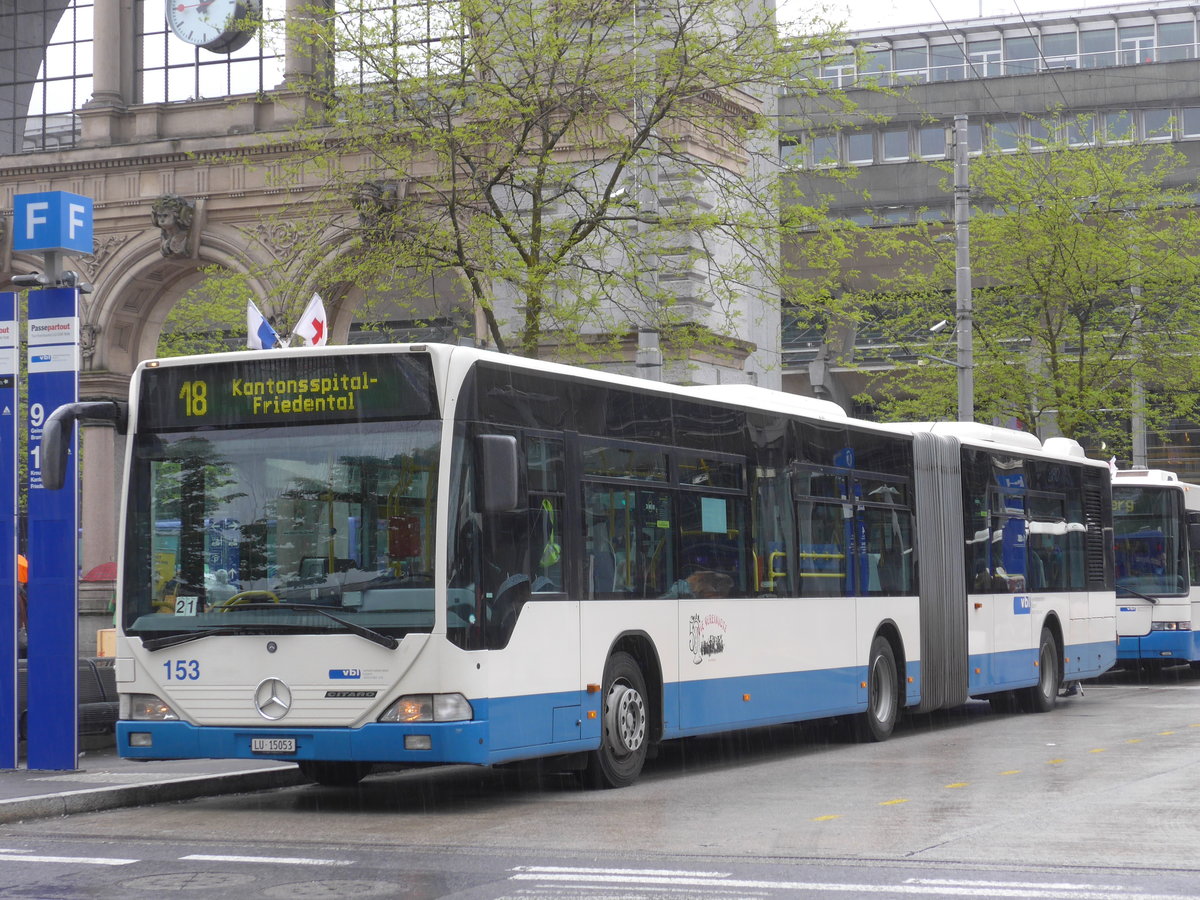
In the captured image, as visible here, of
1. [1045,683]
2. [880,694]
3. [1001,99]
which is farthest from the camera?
[1001,99]

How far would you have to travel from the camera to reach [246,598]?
11391 millimetres

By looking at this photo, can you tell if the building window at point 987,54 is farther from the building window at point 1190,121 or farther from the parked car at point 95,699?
the parked car at point 95,699

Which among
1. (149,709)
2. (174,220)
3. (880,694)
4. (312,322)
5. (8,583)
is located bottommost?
(880,694)

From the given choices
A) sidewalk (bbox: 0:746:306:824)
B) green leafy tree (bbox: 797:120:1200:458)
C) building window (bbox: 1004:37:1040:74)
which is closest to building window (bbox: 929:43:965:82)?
building window (bbox: 1004:37:1040:74)

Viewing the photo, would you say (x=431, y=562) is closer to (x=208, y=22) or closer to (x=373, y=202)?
(x=373, y=202)

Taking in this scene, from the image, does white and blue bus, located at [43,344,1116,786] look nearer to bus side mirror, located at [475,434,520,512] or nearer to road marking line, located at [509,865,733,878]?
bus side mirror, located at [475,434,520,512]

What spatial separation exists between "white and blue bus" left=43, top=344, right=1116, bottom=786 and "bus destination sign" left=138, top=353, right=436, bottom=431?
0.01 m

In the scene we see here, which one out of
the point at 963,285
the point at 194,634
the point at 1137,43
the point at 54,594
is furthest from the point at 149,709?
the point at 1137,43

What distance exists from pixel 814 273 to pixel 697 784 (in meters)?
43.3

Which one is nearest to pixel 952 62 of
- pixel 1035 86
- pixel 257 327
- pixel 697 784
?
pixel 1035 86

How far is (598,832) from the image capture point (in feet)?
33.2

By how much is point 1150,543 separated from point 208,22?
54.8 feet

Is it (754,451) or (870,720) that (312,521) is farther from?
(870,720)

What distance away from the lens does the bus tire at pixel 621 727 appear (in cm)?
1255
